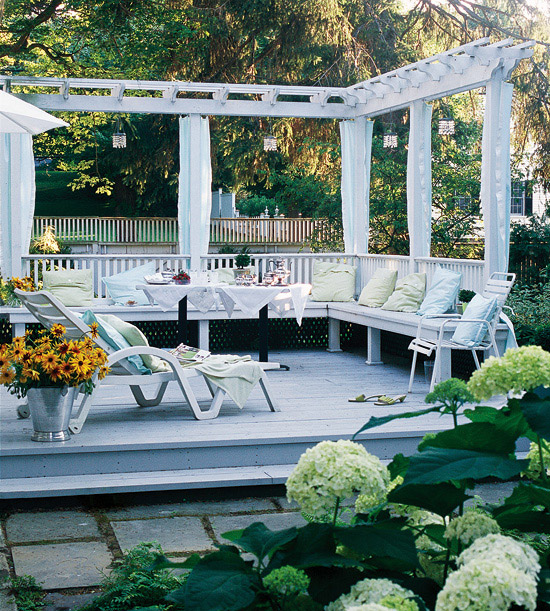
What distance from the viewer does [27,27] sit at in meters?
Answer: 14.5

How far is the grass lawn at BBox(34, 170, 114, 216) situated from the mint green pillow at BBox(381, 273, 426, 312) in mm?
24825

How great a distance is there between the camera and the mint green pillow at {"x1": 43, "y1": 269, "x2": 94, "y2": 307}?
9344mm

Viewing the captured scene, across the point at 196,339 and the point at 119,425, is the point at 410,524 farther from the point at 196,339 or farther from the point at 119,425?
the point at 196,339

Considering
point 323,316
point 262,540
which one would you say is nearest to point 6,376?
point 262,540

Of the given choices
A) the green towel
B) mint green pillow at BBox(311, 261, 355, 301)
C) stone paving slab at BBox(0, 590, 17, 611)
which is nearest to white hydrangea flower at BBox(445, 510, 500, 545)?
stone paving slab at BBox(0, 590, 17, 611)

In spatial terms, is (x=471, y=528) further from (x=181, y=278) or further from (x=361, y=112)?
(x=361, y=112)

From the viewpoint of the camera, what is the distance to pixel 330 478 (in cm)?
148

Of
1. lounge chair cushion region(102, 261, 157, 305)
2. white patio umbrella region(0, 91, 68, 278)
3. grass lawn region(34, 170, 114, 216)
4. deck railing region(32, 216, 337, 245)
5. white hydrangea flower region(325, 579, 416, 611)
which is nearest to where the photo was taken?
white hydrangea flower region(325, 579, 416, 611)

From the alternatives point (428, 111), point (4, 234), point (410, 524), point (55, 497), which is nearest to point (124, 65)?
point (4, 234)

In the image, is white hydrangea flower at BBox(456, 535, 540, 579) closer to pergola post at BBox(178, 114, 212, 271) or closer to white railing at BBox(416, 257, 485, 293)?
white railing at BBox(416, 257, 485, 293)

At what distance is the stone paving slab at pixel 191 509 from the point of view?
14.1 ft

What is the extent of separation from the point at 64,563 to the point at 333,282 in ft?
22.6

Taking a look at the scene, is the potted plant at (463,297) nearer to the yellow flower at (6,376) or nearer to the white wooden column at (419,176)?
the white wooden column at (419,176)

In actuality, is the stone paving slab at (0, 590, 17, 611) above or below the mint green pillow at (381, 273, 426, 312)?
below
